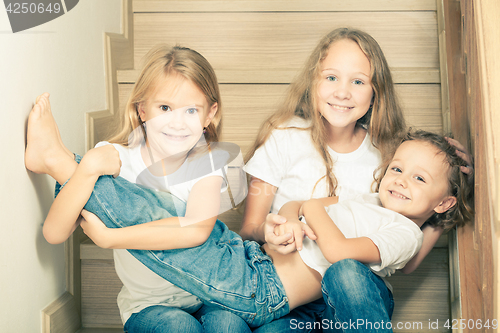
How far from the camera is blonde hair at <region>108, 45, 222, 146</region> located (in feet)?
2.81

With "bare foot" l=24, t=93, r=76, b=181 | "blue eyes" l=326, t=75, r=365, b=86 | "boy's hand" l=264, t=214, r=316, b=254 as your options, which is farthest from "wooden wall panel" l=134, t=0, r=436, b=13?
"boy's hand" l=264, t=214, r=316, b=254

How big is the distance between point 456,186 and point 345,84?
0.35 meters

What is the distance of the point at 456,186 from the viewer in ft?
2.87

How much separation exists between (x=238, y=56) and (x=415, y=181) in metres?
0.73

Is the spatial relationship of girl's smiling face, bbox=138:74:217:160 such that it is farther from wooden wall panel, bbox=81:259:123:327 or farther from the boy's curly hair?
the boy's curly hair

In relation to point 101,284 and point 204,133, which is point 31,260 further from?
point 204,133

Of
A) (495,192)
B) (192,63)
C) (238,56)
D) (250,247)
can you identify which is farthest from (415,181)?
(238,56)

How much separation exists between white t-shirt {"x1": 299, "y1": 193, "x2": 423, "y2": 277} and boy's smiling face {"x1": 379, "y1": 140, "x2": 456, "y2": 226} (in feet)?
0.12

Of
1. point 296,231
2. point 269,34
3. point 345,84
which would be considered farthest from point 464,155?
point 269,34

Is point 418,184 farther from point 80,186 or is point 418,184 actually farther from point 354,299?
point 80,186

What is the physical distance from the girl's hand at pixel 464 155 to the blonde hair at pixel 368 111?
13 cm

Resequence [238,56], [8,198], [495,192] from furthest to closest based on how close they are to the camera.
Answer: [238,56], [8,198], [495,192]

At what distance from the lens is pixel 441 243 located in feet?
3.40

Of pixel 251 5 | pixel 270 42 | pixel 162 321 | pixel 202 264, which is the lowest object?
pixel 162 321
